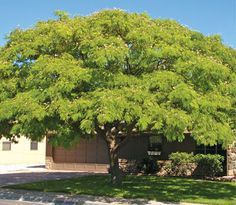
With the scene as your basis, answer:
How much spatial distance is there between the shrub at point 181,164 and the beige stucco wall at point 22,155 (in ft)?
61.2

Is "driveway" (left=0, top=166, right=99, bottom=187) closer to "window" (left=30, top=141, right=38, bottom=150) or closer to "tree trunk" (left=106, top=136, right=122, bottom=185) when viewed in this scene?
"tree trunk" (left=106, top=136, right=122, bottom=185)

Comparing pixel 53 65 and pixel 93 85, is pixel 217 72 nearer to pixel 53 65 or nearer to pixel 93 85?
pixel 93 85

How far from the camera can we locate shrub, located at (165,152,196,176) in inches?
1126

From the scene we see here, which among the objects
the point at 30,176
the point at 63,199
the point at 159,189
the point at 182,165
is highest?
the point at 182,165

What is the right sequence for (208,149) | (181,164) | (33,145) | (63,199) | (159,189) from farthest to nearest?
(33,145) < (208,149) < (181,164) < (159,189) < (63,199)

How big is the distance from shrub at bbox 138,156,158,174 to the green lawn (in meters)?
4.22

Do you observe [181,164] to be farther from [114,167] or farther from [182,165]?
[114,167]

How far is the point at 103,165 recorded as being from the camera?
3341 cm

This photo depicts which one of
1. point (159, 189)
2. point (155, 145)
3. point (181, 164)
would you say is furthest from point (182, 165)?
point (159, 189)

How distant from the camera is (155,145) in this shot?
31.8 meters

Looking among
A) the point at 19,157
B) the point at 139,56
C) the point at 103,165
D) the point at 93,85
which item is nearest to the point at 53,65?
the point at 93,85

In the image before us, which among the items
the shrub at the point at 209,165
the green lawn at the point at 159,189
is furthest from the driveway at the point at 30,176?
the shrub at the point at 209,165

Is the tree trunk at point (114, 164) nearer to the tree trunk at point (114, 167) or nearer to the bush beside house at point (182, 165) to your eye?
the tree trunk at point (114, 167)

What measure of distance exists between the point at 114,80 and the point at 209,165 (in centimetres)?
1234
